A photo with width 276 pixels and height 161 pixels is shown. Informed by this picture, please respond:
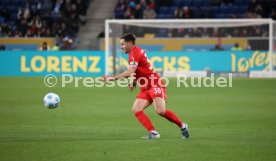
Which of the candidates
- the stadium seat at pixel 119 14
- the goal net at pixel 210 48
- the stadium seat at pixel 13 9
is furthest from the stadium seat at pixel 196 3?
the stadium seat at pixel 13 9

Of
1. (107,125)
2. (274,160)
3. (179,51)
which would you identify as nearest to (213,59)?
(179,51)

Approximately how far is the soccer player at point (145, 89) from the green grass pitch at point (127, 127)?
0.34 metres

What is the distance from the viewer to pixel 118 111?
58.6ft

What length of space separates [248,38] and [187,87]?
6985 mm

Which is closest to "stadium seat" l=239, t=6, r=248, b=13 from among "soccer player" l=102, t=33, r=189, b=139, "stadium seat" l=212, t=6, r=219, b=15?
"stadium seat" l=212, t=6, r=219, b=15

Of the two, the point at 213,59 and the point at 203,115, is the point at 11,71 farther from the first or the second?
the point at 203,115

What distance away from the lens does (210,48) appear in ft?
109

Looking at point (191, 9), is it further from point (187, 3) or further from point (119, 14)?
point (119, 14)

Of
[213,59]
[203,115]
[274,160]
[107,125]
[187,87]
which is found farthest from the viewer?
[213,59]

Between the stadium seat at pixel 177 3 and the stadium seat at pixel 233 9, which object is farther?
the stadium seat at pixel 177 3

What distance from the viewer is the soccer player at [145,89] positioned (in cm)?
1191

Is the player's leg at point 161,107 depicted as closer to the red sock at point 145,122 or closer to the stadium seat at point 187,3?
the red sock at point 145,122

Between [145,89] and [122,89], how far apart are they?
14.0m

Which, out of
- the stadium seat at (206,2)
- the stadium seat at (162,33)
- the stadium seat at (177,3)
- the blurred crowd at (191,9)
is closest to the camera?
the stadium seat at (162,33)
